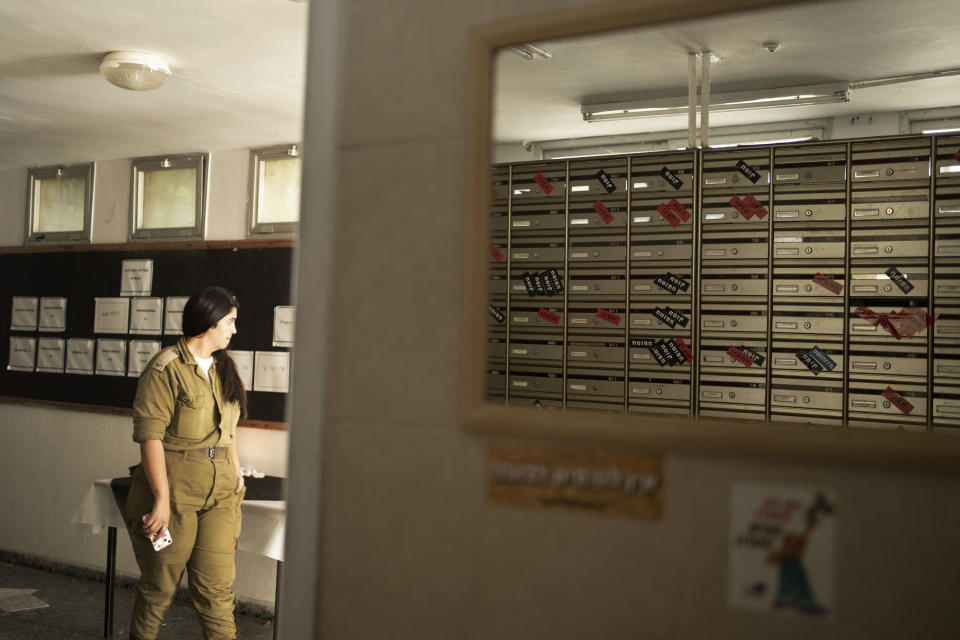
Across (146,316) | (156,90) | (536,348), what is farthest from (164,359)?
(146,316)

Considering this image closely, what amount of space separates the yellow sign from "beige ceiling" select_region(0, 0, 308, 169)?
1787mm

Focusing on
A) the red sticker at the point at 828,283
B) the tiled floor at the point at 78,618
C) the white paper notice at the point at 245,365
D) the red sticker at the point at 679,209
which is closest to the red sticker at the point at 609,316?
the red sticker at the point at 679,209

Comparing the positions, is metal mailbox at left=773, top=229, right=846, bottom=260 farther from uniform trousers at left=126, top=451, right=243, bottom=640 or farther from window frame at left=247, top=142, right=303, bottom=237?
window frame at left=247, top=142, right=303, bottom=237

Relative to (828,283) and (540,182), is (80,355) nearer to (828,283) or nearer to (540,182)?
(540,182)

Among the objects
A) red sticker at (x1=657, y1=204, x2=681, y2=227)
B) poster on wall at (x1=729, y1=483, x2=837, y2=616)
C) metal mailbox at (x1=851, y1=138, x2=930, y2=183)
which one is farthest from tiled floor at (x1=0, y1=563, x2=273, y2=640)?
poster on wall at (x1=729, y1=483, x2=837, y2=616)

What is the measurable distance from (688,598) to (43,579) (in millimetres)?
4330

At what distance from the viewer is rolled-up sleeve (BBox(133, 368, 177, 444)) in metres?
2.54

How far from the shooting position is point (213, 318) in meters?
2.78

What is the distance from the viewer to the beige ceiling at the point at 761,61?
227cm

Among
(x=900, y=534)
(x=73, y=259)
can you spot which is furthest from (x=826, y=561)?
(x=73, y=259)

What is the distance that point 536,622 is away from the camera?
0.84 m

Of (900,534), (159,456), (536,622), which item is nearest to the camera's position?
(900,534)

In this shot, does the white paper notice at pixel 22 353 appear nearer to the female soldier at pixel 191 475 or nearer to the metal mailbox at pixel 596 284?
the female soldier at pixel 191 475

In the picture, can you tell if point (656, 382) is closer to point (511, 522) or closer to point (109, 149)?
point (511, 522)
